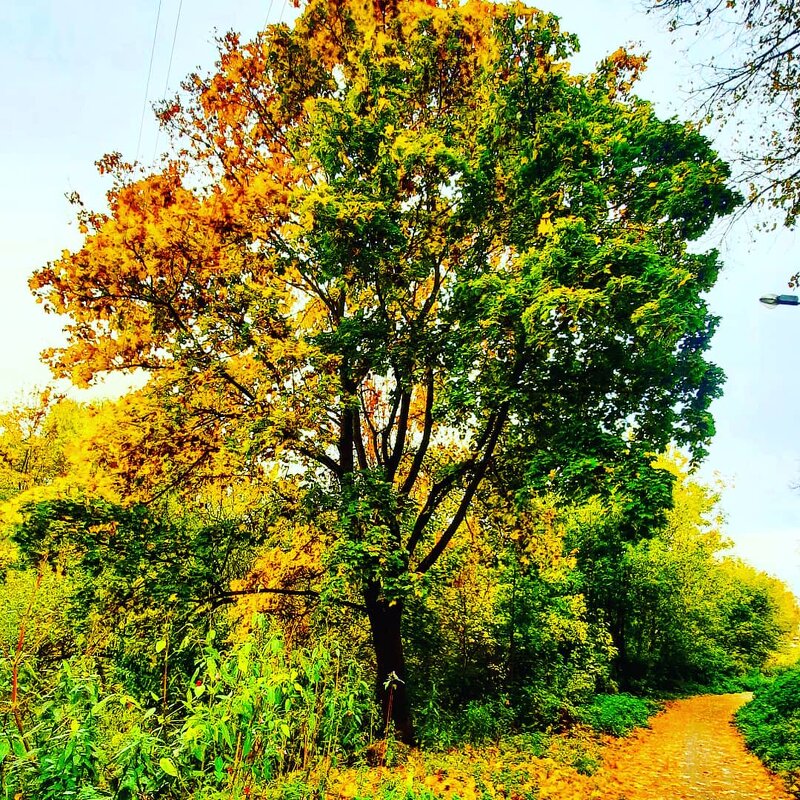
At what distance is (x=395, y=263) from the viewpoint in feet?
24.9

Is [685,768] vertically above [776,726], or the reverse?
[776,726]

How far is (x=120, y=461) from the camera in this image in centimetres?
757

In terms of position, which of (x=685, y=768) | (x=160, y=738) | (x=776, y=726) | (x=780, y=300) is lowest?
(x=685, y=768)

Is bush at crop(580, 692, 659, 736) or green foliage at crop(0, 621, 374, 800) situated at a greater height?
green foliage at crop(0, 621, 374, 800)

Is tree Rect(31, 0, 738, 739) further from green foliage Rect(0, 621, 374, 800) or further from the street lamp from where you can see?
green foliage Rect(0, 621, 374, 800)

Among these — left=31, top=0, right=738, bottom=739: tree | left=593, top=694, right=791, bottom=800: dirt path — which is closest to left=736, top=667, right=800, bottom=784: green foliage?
left=593, top=694, right=791, bottom=800: dirt path

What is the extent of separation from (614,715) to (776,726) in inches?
148

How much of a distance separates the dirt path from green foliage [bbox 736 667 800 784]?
284 mm

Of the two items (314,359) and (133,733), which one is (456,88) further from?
(133,733)

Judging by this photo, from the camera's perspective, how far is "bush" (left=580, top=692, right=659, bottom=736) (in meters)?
12.3

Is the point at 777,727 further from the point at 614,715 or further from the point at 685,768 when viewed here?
the point at 614,715

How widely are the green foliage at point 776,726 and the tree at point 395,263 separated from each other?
7.25m

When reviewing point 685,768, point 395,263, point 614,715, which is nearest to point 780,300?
point 395,263

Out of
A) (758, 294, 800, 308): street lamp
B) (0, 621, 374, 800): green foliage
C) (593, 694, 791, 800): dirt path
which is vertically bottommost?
(593, 694, 791, 800): dirt path
